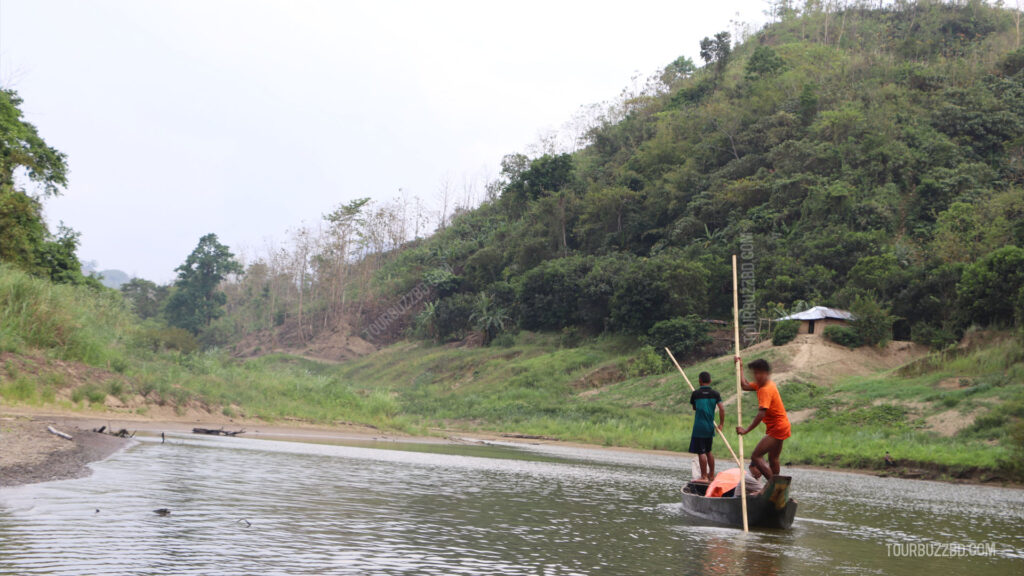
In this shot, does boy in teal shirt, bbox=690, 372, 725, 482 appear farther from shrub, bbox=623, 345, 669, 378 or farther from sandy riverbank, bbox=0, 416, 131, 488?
shrub, bbox=623, 345, 669, 378

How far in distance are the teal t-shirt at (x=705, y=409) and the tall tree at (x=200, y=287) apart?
9295cm

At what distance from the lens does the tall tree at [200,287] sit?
97438mm

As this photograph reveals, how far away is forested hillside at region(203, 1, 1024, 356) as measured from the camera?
163ft

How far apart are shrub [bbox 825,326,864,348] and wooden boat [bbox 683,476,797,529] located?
35362 mm

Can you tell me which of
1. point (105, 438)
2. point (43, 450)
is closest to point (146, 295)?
point (105, 438)

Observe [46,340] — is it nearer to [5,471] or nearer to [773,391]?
[5,471]

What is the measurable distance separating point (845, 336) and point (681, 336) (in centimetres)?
1123

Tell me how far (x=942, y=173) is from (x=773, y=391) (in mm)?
54006

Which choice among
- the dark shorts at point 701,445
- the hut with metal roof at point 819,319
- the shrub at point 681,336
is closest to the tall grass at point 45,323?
the dark shorts at point 701,445

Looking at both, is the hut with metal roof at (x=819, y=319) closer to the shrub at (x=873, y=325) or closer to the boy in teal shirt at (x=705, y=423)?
the shrub at (x=873, y=325)

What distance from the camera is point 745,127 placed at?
76875 mm

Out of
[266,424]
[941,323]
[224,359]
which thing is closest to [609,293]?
[941,323]

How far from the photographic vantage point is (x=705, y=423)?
14328mm

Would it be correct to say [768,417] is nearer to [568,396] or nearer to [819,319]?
[819,319]
